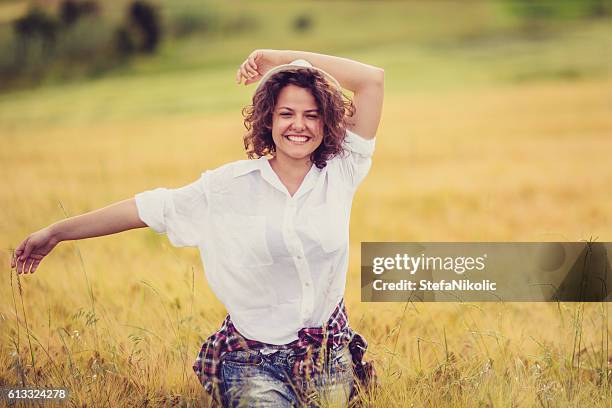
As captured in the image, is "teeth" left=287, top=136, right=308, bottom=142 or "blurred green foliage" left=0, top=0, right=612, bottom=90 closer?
"teeth" left=287, top=136, right=308, bottom=142

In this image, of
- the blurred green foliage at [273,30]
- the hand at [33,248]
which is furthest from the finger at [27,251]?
the blurred green foliage at [273,30]

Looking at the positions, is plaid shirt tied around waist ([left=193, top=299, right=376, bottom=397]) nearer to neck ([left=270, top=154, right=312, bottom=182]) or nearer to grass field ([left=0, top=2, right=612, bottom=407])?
grass field ([left=0, top=2, right=612, bottom=407])

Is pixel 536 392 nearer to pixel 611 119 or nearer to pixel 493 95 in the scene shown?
pixel 611 119

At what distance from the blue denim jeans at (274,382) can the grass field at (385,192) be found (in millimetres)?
192

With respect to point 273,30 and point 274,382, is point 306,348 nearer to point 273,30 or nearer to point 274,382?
point 274,382

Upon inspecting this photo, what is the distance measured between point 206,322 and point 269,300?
702 millimetres

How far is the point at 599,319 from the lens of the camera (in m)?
3.12

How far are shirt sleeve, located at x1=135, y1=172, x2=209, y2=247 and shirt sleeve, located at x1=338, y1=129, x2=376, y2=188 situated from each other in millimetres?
446

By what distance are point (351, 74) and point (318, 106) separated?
0.56 feet

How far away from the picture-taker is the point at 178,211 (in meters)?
2.41

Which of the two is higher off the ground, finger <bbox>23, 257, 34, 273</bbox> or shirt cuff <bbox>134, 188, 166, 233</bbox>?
shirt cuff <bbox>134, 188, 166, 233</bbox>

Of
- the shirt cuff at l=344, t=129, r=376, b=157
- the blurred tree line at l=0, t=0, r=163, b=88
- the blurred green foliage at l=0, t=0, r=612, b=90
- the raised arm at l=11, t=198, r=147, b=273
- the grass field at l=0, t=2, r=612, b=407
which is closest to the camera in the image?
the raised arm at l=11, t=198, r=147, b=273

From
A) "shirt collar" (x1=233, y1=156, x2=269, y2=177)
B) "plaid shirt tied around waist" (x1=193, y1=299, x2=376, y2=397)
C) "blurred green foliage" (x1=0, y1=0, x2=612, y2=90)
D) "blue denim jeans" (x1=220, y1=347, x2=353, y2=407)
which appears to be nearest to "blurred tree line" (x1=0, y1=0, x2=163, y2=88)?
"blurred green foliage" (x1=0, y1=0, x2=612, y2=90)

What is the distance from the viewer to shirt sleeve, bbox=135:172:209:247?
2.37 m
